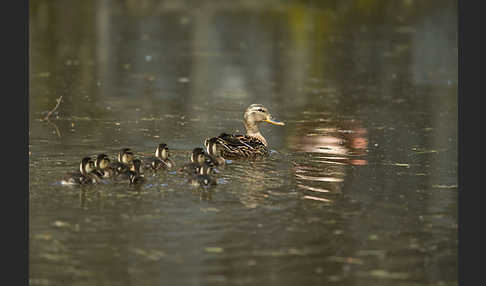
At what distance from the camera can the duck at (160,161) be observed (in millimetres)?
8953

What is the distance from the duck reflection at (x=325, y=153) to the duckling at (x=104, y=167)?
167 cm

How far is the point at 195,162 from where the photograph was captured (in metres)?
8.93

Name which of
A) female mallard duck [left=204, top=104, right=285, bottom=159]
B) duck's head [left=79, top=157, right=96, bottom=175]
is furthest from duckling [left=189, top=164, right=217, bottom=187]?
female mallard duck [left=204, top=104, right=285, bottom=159]

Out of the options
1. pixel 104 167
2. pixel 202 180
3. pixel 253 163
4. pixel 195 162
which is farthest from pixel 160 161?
pixel 253 163

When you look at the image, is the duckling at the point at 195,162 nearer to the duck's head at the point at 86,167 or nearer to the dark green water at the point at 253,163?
the dark green water at the point at 253,163

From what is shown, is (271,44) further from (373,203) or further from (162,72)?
(373,203)

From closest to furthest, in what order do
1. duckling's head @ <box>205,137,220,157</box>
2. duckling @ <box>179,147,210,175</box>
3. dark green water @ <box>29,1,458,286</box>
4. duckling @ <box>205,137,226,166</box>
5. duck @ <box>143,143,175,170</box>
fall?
dark green water @ <box>29,1,458,286</box> → duckling @ <box>179,147,210,175</box> → duck @ <box>143,143,175,170</box> → duckling @ <box>205,137,226,166</box> → duckling's head @ <box>205,137,220,157</box>

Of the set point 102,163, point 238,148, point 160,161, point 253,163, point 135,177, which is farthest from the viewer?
point 238,148

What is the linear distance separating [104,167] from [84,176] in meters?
0.46

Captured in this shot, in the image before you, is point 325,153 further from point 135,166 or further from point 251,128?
point 135,166

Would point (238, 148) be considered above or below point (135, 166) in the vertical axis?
above

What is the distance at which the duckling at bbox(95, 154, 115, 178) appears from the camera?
28.2 feet

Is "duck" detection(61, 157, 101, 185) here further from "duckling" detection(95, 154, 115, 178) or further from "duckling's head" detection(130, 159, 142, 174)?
"duckling's head" detection(130, 159, 142, 174)

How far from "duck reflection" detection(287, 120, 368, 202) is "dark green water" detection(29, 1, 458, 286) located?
0.10ft
